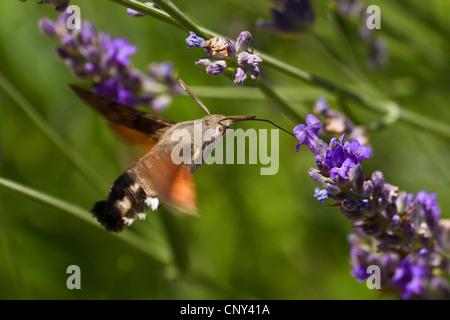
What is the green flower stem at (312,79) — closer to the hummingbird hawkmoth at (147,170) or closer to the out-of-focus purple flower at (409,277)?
the hummingbird hawkmoth at (147,170)

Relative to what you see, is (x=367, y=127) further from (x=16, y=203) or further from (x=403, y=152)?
(x=16, y=203)

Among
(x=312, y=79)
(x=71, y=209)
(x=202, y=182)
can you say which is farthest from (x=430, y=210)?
(x=202, y=182)

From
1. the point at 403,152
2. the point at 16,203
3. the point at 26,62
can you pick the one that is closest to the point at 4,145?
the point at 16,203

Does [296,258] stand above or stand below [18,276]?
above

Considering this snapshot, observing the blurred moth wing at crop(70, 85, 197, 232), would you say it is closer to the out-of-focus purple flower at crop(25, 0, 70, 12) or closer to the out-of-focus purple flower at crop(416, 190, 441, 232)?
the out-of-focus purple flower at crop(25, 0, 70, 12)

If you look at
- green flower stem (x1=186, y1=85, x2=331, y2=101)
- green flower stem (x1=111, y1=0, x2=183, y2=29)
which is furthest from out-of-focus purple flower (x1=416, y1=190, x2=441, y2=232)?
green flower stem (x1=111, y1=0, x2=183, y2=29)

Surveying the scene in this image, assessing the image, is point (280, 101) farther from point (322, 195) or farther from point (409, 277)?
point (409, 277)
